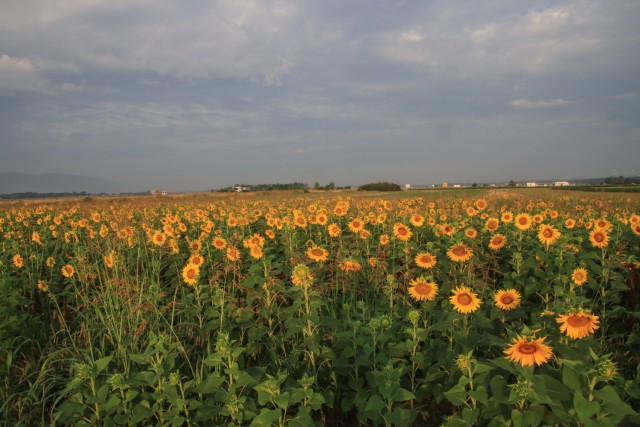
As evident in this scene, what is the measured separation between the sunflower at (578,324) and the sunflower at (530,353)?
27cm

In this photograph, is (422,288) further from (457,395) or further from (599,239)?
(599,239)

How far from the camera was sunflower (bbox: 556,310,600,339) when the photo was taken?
2164 mm

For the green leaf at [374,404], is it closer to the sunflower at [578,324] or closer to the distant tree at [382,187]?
the sunflower at [578,324]

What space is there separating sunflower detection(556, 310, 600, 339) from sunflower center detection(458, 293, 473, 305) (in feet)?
2.10

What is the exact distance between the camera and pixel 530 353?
2014 millimetres

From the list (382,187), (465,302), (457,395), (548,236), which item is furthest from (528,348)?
(382,187)

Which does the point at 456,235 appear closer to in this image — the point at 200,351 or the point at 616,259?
the point at 616,259

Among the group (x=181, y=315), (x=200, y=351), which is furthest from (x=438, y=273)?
(x=181, y=315)

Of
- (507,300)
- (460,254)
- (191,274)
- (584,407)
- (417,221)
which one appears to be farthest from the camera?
(417,221)

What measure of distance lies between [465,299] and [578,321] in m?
0.74

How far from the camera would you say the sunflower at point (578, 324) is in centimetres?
216

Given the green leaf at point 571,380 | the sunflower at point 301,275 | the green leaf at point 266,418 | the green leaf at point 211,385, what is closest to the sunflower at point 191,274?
the sunflower at point 301,275

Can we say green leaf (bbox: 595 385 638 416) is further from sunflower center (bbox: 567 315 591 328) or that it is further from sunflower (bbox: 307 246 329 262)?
sunflower (bbox: 307 246 329 262)

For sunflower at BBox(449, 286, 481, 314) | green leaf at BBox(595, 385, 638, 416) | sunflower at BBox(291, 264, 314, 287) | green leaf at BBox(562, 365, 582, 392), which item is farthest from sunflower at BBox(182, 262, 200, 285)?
green leaf at BBox(595, 385, 638, 416)
